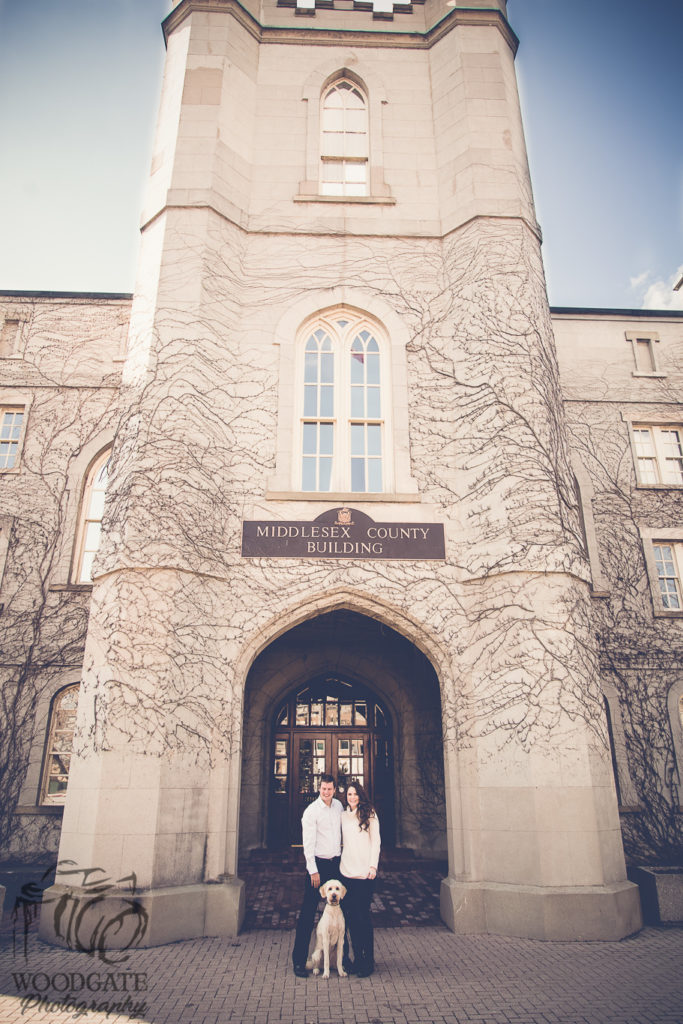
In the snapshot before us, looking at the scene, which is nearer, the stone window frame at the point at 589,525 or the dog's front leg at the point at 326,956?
the dog's front leg at the point at 326,956

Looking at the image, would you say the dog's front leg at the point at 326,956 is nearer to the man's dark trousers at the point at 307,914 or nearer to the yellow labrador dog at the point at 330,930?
the yellow labrador dog at the point at 330,930

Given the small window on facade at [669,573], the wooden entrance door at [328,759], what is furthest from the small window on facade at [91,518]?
the small window on facade at [669,573]

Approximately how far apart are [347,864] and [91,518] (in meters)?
8.10

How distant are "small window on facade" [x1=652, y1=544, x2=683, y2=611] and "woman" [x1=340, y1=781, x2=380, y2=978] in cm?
841

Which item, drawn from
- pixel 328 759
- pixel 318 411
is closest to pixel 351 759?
pixel 328 759

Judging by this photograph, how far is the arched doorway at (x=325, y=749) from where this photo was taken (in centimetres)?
1139

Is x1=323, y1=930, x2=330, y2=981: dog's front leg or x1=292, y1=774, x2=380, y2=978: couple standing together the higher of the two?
x1=292, y1=774, x2=380, y2=978: couple standing together

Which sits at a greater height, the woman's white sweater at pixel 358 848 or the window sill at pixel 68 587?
the window sill at pixel 68 587

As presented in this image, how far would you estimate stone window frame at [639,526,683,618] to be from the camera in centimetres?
1179

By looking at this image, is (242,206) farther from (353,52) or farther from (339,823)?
(339,823)

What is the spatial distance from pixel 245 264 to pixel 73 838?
27.5 ft

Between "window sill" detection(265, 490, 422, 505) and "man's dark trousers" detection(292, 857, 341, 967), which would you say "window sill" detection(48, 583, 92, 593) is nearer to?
"window sill" detection(265, 490, 422, 505)

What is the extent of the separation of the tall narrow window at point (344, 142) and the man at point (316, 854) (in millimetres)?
9691

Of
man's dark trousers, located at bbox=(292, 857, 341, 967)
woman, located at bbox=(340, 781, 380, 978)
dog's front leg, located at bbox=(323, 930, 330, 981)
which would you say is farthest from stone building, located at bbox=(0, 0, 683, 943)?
woman, located at bbox=(340, 781, 380, 978)
